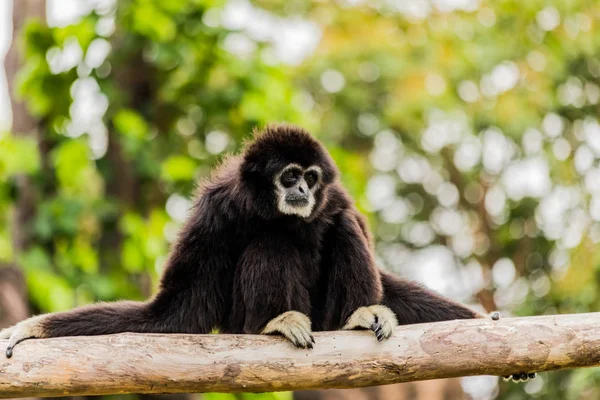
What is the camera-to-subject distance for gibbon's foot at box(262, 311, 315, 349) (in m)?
4.67

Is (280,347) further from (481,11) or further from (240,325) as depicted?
(481,11)

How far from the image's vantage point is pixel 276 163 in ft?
17.9

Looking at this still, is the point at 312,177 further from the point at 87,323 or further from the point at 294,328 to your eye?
the point at 87,323

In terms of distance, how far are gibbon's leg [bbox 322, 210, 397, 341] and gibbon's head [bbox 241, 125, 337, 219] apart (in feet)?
0.88

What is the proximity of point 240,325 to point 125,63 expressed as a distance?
5.59 meters

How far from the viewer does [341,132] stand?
46.7ft

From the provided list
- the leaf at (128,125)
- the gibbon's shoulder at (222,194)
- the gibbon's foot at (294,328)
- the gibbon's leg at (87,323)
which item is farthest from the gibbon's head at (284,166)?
the leaf at (128,125)

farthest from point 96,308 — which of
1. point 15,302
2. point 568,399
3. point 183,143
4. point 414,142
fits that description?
point 414,142

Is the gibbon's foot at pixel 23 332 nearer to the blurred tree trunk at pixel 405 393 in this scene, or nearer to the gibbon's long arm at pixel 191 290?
the gibbon's long arm at pixel 191 290

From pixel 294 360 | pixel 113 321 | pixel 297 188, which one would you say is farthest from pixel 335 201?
pixel 113 321

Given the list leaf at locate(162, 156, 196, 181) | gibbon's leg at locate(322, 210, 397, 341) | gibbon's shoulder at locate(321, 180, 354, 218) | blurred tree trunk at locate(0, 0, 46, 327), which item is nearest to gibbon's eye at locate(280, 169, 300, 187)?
gibbon's shoulder at locate(321, 180, 354, 218)

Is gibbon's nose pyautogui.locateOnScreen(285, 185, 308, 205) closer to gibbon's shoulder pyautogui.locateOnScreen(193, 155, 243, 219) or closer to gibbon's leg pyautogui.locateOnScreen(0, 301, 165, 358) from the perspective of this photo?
gibbon's shoulder pyautogui.locateOnScreen(193, 155, 243, 219)

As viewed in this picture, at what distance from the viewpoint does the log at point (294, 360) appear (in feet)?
14.9

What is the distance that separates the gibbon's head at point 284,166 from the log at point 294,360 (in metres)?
1.16
